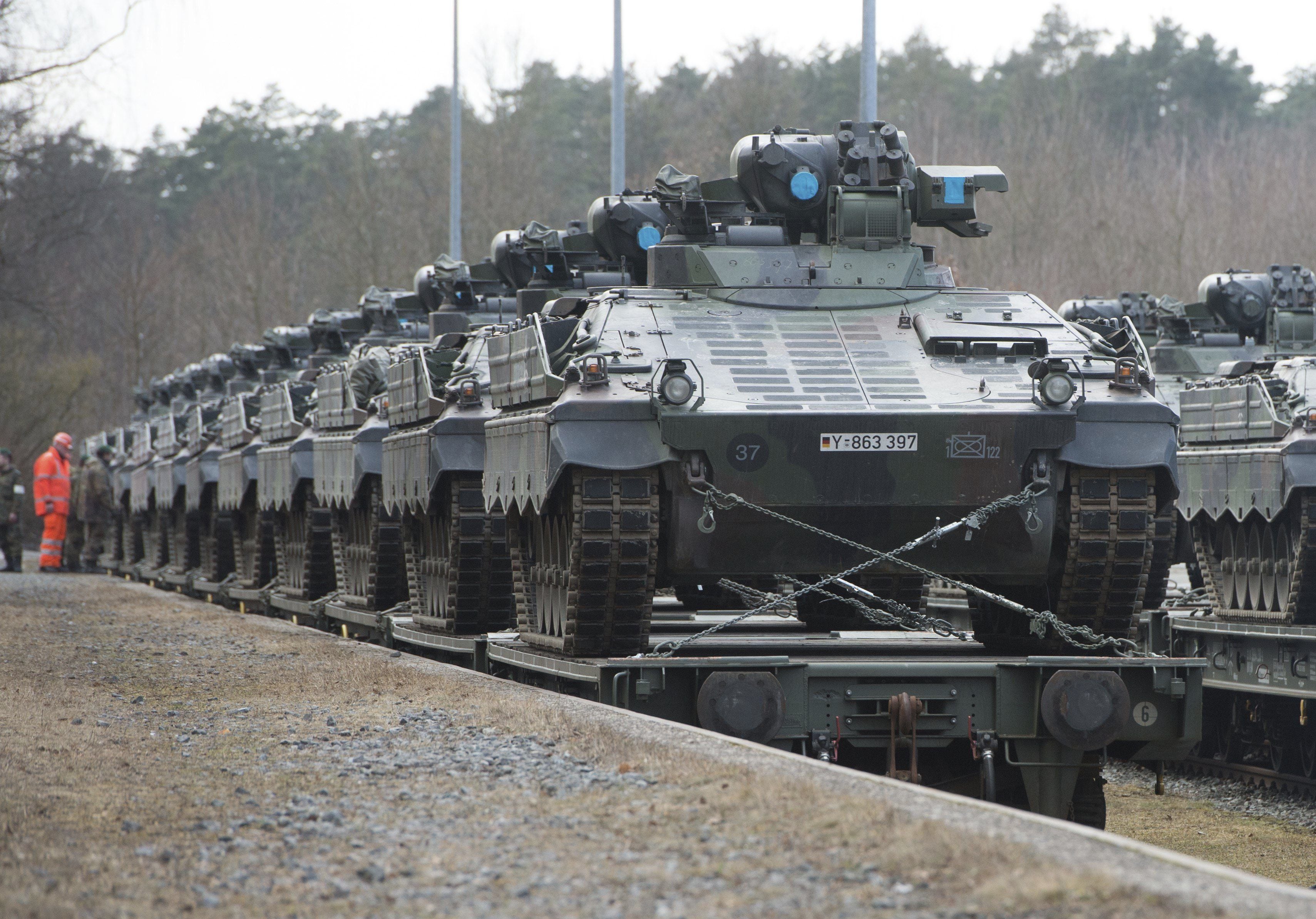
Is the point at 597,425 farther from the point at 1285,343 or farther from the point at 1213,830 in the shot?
the point at 1285,343

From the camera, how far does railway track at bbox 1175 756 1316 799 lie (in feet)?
41.9

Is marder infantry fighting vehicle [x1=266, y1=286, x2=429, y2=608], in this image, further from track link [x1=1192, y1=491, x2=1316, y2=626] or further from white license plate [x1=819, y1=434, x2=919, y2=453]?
white license plate [x1=819, y1=434, x2=919, y2=453]

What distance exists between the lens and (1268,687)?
12484 mm

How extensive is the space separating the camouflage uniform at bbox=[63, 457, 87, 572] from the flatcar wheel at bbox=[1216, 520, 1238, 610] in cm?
2124

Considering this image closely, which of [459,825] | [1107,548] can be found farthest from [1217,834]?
[459,825]

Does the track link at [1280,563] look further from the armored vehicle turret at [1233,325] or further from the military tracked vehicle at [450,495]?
the military tracked vehicle at [450,495]

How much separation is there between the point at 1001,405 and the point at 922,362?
0.72 meters

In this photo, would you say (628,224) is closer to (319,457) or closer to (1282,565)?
(319,457)

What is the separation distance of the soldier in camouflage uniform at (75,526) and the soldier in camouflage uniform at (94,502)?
0.25ft

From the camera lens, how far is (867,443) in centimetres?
962

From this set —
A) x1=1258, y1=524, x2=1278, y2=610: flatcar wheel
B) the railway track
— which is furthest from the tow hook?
x1=1258, y1=524, x2=1278, y2=610: flatcar wheel

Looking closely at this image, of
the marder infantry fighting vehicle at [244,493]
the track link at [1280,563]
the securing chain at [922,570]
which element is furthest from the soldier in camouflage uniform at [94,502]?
the securing chain at [922,570]

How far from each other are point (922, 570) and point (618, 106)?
16683 millimetres

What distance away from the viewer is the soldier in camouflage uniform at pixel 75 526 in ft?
104
